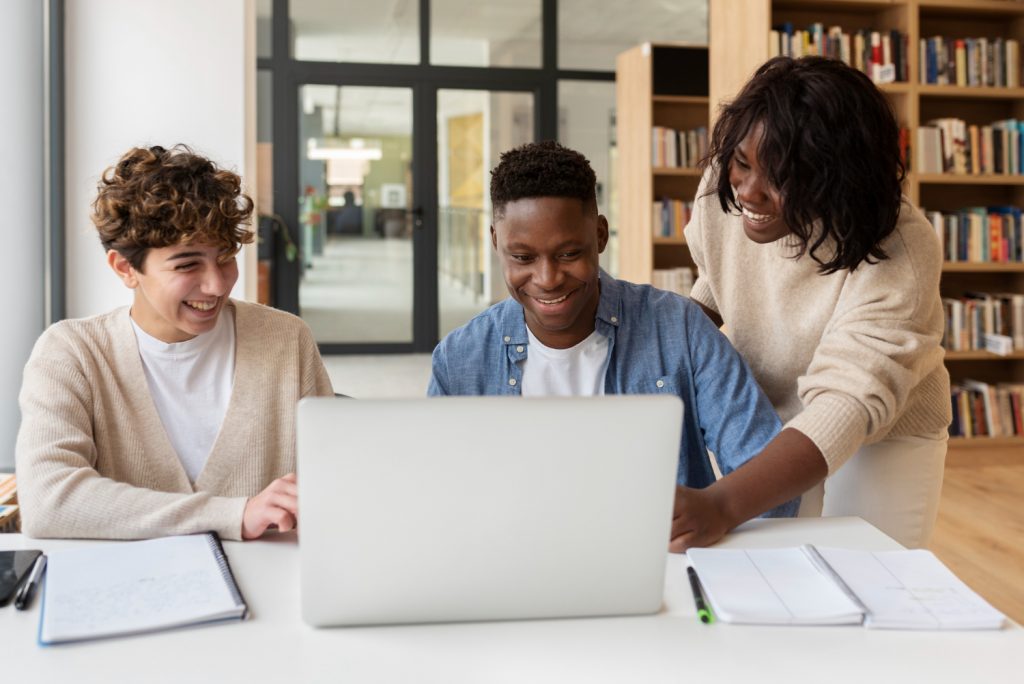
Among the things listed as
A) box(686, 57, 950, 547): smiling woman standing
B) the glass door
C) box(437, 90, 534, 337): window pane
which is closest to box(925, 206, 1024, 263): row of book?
box(686, 57, 950, 547): smiling woman standing

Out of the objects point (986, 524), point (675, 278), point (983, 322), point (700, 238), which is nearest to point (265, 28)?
point (675, 278)

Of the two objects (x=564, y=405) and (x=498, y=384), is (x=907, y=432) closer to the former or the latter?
(x=498, y=384)

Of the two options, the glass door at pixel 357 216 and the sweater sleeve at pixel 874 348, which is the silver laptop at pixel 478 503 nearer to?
the sweater sleeve at pixel 874 348

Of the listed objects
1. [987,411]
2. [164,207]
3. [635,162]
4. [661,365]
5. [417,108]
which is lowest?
[987,411]

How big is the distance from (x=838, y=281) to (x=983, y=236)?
370 cm

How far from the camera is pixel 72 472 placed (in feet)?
4.54

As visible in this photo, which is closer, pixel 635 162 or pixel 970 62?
pixel 970 62

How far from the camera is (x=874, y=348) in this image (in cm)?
158

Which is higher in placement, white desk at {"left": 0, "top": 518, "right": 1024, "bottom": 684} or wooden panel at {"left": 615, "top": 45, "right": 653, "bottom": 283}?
wooden panel at {"left": 615, "top": 45, "right": 653, "bottom": 283}

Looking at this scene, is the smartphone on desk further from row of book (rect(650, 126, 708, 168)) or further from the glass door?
the glass door

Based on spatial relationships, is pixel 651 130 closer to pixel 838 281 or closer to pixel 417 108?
pixel 417 108

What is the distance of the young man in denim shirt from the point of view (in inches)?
63.1

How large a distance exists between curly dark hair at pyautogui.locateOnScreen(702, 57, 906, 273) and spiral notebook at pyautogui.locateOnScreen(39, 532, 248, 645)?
925 mm

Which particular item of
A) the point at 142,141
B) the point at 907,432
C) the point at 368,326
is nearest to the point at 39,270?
the point at 142,141
